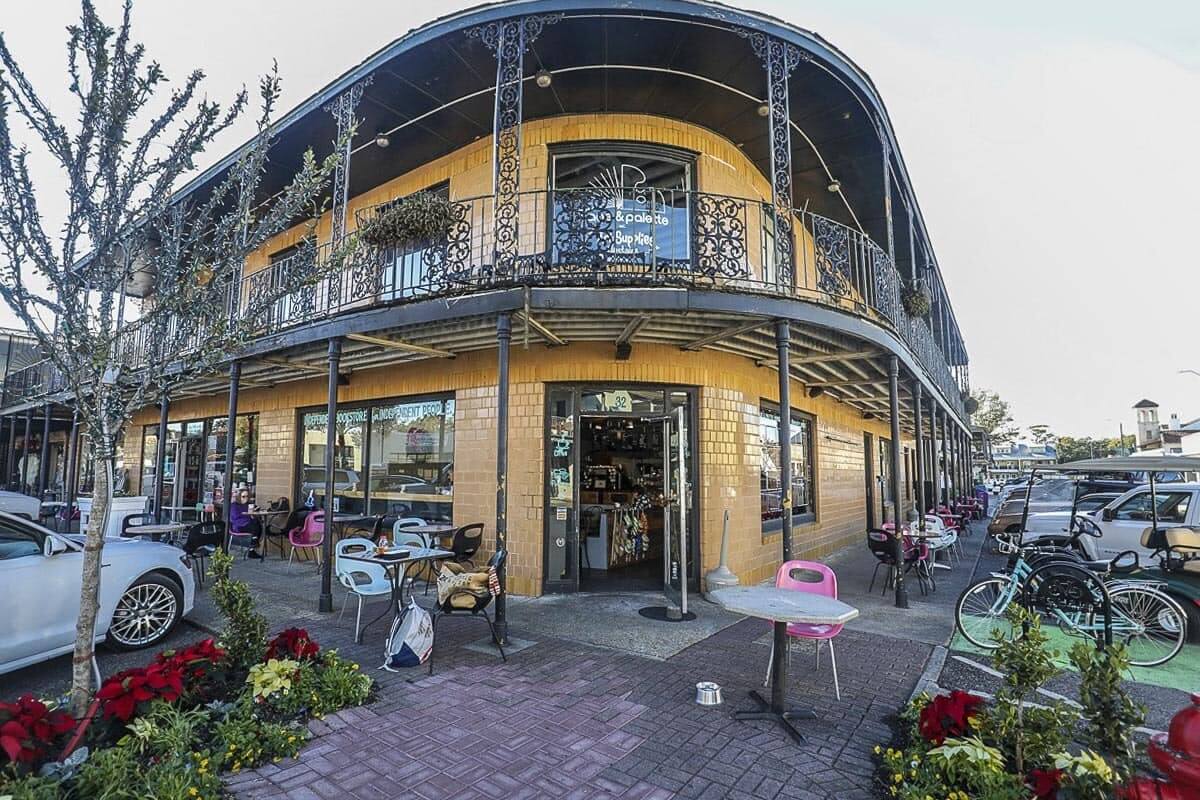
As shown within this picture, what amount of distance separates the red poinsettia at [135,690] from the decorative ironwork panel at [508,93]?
171 inches

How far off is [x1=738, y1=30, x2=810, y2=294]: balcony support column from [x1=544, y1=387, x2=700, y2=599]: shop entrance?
6.80ft

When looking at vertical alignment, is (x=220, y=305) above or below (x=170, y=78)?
below

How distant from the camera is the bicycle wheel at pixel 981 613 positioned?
18.6ft

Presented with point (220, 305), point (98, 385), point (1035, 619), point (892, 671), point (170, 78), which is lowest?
point (892, 671)

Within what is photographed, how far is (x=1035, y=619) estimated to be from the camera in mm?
3068

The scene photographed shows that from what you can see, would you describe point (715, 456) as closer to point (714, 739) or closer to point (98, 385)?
point (714, 739)

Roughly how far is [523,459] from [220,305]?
4134mm

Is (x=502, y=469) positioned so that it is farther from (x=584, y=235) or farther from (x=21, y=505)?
(x=21, y=505)

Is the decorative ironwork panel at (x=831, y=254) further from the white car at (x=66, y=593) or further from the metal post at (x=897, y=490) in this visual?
the white car at (x=66, y=593)

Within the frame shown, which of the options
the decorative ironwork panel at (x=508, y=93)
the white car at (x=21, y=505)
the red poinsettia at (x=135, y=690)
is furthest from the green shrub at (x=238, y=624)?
the white car at (x=21, y=505)

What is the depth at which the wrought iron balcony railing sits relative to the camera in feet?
20.6

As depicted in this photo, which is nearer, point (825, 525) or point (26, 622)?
point (26, 622)

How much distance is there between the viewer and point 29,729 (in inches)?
116

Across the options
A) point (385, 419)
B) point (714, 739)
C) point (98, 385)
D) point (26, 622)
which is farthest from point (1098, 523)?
point (26, 622)
